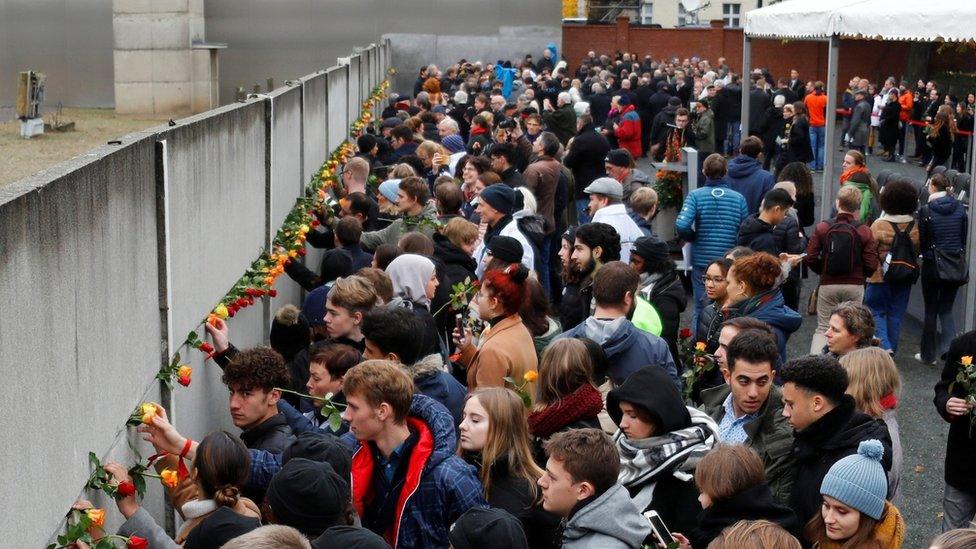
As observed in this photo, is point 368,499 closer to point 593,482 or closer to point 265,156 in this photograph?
point 593,482

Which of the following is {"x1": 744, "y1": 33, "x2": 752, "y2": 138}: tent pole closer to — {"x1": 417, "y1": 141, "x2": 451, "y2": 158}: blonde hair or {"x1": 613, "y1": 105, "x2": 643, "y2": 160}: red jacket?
{"x1": 417, "y1": 141, "x2": 451, "y2": 158}: blonde hair

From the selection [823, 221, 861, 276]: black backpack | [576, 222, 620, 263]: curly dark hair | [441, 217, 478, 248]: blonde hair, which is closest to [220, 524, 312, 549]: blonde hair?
[576, 222, 620, 263]: curly dark hair

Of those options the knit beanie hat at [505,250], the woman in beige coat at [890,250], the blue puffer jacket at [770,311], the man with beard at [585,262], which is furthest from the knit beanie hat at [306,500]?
the woman in beige coat at [890,250]

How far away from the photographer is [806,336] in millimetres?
12414

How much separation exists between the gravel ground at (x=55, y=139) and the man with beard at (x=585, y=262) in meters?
15.4

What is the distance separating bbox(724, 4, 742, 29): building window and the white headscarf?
Answer: 6093 centimetres

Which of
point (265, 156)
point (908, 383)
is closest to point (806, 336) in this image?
point (908, 383)

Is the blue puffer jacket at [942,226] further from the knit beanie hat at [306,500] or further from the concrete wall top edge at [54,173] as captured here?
the knit beanie hat at [306,500]

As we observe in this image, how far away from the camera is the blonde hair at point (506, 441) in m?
4.85

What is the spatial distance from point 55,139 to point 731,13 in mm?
43578

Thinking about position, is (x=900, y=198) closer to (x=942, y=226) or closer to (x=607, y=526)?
(x=942, y=226)

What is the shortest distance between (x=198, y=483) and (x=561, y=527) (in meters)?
1.31

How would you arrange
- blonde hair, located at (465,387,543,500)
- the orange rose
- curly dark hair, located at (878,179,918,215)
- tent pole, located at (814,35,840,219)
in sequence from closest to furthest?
blonde hair, located at (465,387,543,500), the orange rose, curly dark hair, located at (878,179,918,215), tent pole, located at (814,35,840,219)

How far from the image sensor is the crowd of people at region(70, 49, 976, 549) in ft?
14.4
